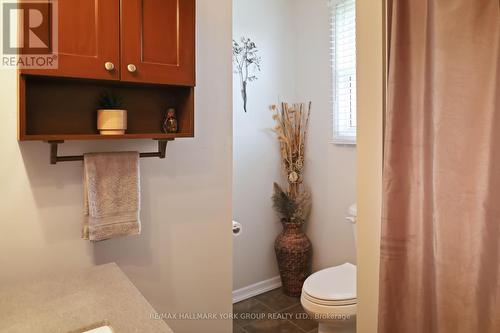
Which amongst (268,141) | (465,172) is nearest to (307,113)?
(268,141)

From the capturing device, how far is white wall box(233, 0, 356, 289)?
2910 millimetres

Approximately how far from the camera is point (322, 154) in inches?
118

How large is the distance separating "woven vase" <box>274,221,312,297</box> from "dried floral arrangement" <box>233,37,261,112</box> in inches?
43.7

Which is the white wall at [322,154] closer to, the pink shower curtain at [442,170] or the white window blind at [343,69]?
the white window blind at [343,69]

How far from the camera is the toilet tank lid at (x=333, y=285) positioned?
206cm

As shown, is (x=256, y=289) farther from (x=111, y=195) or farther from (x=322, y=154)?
(x=111, y=195)

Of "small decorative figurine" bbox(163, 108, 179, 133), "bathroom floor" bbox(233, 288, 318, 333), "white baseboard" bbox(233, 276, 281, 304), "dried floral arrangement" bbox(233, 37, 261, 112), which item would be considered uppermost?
"dried floral arrangement" bbox(233, 37, 261, 112)

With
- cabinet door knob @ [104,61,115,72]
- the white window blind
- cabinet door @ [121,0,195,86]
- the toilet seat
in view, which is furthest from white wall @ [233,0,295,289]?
cabinet door knob @ [104,61,115,72]

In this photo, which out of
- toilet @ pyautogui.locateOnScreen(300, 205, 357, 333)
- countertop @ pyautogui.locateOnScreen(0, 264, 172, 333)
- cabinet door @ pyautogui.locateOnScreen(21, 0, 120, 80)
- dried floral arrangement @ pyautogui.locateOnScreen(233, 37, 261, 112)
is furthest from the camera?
dried floral arrangement @ pyautogui.locateOnScreen(233, 37, 261, 112)

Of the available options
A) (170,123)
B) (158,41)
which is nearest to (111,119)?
(170,123)

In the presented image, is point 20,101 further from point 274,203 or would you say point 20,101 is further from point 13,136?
point 274,203

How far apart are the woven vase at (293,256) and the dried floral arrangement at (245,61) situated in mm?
1109

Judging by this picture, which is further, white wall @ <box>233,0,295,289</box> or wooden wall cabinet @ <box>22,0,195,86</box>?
white wall @ <box>233,0,295,289</box>

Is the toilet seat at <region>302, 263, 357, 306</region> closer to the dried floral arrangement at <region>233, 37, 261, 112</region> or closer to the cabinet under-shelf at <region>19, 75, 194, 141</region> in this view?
the cabinet under-shelf at <region>19, 75, 194, 141</region>
